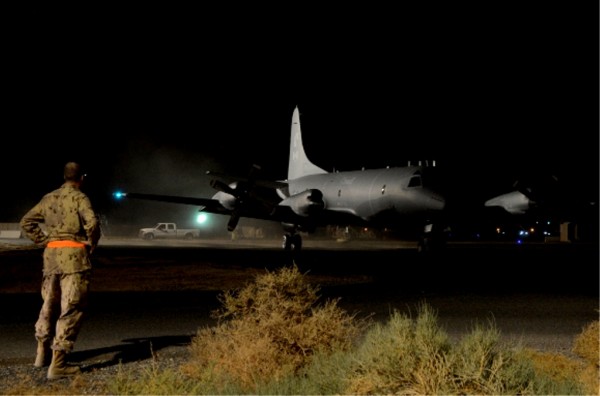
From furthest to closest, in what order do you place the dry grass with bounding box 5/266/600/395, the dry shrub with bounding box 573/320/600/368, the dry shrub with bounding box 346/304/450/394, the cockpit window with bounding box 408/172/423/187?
1. the cockpit window with bounding box 408/172/423/187
2. the dry shrub with bounding box 573/320/600/368
3. the dry grass with bounding box 5/266/600/395
4. the dry shrub with bounding box 346/304/450/394

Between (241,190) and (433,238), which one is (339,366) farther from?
(241,190)

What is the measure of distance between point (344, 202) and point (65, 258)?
86.8 feet

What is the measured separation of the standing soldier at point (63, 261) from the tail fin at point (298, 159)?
3562cm

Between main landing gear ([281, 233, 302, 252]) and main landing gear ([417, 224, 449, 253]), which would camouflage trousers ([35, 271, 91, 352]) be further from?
main landing gear ([281, 233, 302, 252])

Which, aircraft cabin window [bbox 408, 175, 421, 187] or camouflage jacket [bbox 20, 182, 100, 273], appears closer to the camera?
camouflage jacket [bbox 20, 182, 100, 273]

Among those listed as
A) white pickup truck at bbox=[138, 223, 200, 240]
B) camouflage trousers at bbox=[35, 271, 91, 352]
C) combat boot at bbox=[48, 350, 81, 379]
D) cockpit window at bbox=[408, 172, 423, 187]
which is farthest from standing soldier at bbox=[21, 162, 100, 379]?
white pickup truck at bbox=[138, 223, 200, 240]

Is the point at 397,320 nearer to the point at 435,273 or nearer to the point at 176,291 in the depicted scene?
the point at 176,291

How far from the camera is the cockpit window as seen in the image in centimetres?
2912

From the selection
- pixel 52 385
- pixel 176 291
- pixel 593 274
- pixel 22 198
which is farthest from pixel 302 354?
pixel 22 198

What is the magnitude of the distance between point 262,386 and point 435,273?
660 inches

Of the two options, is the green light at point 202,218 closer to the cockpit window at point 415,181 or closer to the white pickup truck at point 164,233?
the white pickup truck at point 164,233

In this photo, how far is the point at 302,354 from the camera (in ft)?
25.4

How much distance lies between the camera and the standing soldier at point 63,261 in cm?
779

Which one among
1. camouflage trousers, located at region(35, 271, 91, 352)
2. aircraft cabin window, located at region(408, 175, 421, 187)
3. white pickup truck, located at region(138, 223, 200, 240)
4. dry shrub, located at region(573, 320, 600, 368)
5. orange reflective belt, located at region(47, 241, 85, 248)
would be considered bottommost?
dry shrub, located at region(573, 320, 600, 368)
